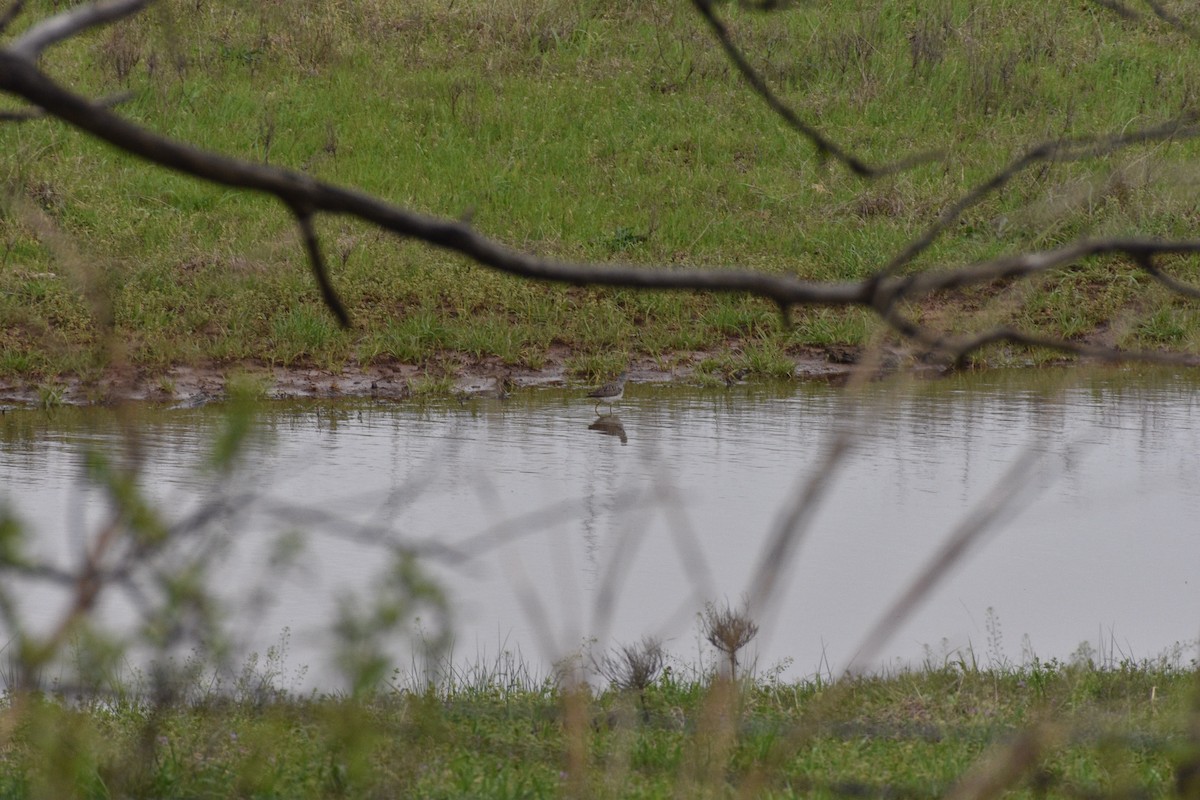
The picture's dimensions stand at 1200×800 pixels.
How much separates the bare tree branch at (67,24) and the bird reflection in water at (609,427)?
7.62m

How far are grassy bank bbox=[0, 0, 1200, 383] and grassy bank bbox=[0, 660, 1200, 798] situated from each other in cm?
601

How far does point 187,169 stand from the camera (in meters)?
1.69

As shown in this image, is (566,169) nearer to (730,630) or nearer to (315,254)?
(730,630)

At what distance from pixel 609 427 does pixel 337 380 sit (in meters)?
2.54

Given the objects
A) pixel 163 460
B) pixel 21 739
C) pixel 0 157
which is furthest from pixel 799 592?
pixel 0 157

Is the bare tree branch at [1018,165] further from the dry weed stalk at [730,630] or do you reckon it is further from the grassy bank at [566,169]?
the grassy bank at [566,169]

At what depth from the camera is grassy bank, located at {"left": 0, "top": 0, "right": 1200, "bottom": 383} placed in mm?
12203

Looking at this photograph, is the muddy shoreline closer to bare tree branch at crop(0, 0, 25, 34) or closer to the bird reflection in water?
the bird reflection in water

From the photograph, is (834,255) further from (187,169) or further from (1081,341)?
(187,169)

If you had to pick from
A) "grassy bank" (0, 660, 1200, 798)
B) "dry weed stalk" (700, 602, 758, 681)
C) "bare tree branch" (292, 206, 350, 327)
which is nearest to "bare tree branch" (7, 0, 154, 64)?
"bare tree branch" (292, 206, 350, 327)

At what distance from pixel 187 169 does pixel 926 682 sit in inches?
170

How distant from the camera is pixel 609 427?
10062mm

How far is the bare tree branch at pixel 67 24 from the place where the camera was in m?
1.94

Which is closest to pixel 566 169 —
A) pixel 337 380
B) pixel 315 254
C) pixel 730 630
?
pixel 337 380
